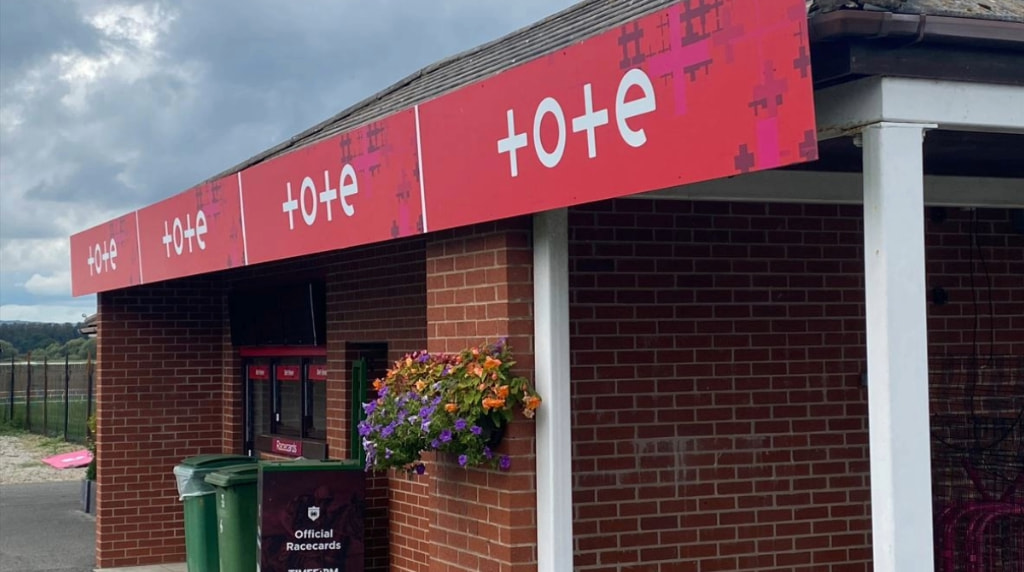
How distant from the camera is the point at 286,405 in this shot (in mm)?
11742

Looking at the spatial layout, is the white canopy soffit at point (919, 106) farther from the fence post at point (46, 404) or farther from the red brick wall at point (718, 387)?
the fence post at point (46, 404)

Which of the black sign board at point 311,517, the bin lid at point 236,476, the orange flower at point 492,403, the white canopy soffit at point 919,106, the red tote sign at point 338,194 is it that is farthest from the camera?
the bin lid at point 236,476

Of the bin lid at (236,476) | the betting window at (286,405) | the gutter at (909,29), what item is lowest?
the bin lid at (236,476)

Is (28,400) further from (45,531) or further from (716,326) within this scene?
(716,326)

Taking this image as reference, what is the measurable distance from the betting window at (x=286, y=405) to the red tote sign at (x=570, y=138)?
2.40 metres

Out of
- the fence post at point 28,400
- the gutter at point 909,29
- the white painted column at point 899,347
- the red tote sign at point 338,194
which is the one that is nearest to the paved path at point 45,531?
the red tote sign at point 338,194

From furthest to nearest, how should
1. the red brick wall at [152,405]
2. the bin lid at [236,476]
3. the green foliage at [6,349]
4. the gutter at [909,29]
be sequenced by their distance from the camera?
1. the green foliage at [6,349]
2. the red brick wall at [152,405]
3. the bin lid at [236,476]
4. the gutter at [909,29]

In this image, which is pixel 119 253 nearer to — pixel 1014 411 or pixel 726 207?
pixel 726 207

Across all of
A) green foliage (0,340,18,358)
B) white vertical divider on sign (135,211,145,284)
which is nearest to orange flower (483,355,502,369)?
white vertical divider on sign (135,211,145,284)

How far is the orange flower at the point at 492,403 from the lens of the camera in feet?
19.6

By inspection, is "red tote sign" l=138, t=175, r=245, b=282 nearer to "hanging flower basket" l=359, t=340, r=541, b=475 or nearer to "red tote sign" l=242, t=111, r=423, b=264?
"red tote sign" l=242, t=111, r=423, b=264

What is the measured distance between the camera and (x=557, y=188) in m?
5.54

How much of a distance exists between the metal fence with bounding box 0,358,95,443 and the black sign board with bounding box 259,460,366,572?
22.2m

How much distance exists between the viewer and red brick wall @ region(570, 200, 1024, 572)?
6.63 meters
